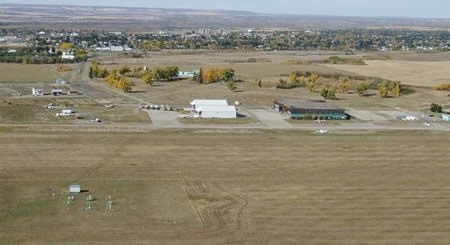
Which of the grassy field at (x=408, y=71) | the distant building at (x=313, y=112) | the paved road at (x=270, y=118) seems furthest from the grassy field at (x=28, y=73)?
the grassy field at (x=408, y=71)

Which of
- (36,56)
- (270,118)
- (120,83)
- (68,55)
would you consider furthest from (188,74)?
(36,56)

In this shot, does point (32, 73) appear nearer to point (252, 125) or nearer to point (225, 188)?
point (252, 125)

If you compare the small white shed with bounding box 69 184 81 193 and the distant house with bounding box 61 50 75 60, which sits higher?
the small white shed with bounding box 69 184 81 193

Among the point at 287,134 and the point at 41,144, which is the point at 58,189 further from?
the point at 287,134

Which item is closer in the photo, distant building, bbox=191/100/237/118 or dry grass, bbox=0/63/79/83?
distant building, bbox=191/100/237/118

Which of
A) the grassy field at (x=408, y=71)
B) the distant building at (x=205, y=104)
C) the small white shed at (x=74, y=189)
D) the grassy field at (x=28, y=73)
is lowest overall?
the grassy field at (x=28, y=73)

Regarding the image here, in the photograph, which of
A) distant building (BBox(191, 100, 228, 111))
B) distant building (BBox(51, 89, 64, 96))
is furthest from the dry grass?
distant building (BBox(191, 100, 228, 111))

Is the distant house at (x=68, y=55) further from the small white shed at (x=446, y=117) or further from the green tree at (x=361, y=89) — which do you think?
the small white shed at (x=446, y=117)

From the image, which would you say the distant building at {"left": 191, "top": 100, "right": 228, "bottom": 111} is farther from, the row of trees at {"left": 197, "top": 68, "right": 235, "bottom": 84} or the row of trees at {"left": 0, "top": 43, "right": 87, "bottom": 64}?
the row of trees at {"left": 0, "top": 43, "right": 87, "bottom": 64}

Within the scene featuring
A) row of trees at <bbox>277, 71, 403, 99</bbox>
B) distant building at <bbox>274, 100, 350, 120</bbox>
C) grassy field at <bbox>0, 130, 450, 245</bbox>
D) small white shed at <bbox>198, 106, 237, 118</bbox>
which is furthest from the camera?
row of trees at <bbox>277, 71, 403, 99</bbox>
